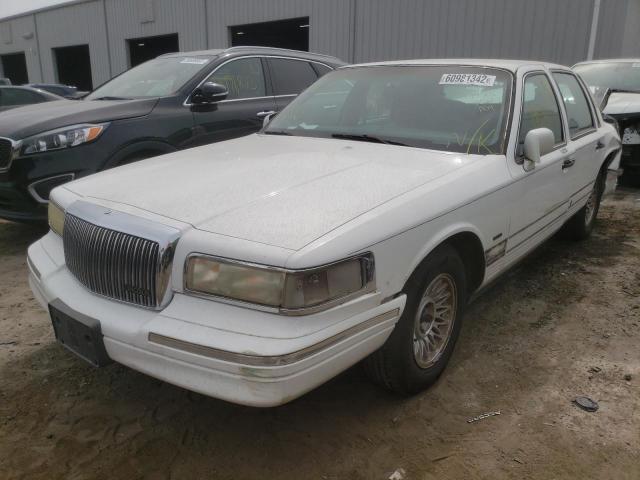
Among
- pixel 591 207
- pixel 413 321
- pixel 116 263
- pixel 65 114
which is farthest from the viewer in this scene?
pixel 591 207

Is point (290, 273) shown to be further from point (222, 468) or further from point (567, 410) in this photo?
point (567, 410)

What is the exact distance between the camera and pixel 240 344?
183cm

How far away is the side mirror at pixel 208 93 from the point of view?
5016 mm

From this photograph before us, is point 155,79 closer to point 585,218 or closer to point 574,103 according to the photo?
point 574,103

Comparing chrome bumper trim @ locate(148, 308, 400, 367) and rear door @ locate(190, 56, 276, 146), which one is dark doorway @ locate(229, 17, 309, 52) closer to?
rear door @ locate(190, 56, 276, 146)

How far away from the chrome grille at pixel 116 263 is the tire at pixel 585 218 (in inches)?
156

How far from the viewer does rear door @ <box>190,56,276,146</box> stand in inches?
206

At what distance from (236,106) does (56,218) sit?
3.11 metres

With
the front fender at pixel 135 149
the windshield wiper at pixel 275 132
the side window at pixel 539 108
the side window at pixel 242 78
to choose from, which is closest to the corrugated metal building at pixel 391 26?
the side window at pixel 242 78

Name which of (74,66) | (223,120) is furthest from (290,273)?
(74,66)

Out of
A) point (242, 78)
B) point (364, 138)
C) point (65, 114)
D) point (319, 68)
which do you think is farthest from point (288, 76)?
point (364, 138)

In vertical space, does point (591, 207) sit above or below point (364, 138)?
below

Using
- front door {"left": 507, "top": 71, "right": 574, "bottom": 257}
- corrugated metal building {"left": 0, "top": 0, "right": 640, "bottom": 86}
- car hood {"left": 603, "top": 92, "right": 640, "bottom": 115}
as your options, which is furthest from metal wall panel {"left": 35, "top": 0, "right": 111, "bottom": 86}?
front door {"left": 507, "top": 71, "right": 574, "bottom": 257}

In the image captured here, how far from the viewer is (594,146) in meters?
4.34
